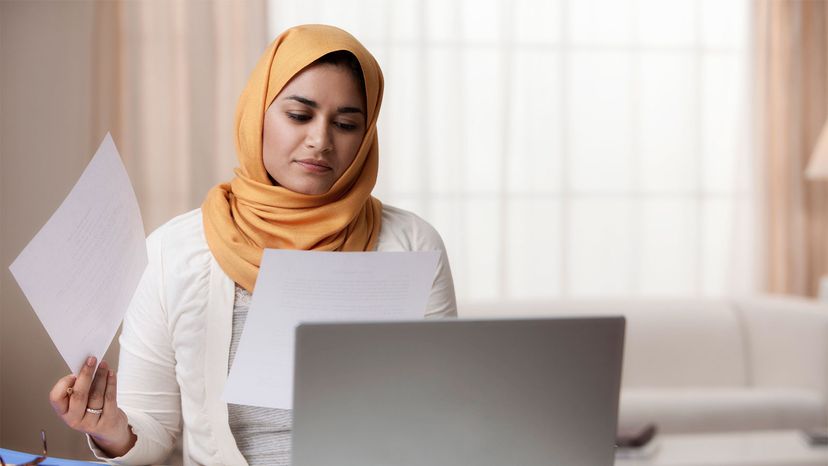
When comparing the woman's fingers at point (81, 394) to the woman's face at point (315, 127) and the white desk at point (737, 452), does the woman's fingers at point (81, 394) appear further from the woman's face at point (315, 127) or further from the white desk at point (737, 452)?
the white desk at point (737, 452)

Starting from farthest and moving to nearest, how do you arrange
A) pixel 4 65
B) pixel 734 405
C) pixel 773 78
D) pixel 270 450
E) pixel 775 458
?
pixel 773 78, pixel 4 65, pixel 734 405, pixel 775 458, pixel 270 450

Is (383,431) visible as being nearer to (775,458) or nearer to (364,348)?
(364,348)

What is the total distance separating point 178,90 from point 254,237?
7.07 feet

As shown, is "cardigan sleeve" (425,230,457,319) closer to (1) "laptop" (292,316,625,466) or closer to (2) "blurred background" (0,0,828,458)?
(1) "laptop" (292,316,625,466)

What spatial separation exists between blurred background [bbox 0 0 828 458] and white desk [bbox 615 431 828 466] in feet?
4.31

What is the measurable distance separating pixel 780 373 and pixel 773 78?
1.32 metres

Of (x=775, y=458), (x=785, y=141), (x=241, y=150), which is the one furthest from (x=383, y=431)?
(x=785, y=141)

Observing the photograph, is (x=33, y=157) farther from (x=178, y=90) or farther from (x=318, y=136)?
(x=318, y=136)

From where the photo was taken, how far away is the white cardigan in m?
1.21

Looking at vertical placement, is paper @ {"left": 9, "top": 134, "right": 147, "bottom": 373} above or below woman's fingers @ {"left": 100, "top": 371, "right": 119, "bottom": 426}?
above

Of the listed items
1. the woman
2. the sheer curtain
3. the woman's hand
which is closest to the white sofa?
the sheer curtain

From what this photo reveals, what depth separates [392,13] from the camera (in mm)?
3438

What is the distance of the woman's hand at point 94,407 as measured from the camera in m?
0.93

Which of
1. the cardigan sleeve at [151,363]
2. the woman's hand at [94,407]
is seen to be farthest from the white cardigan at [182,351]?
the woman's hand at [94,407]
